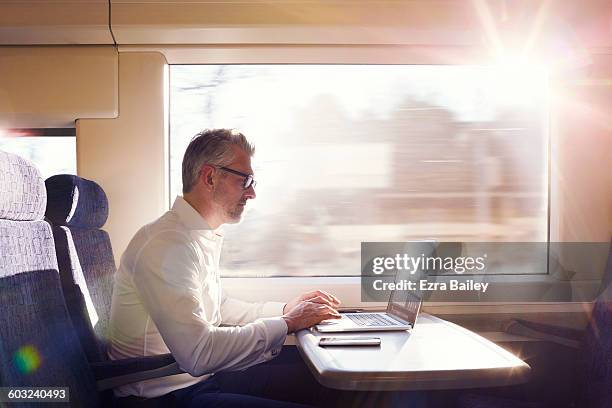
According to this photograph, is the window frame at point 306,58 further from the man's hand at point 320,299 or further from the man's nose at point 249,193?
the man's nose at point 249,193

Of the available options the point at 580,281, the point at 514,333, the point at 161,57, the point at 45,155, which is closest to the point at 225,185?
the point at 161,57

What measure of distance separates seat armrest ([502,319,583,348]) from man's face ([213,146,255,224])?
1.27 meters

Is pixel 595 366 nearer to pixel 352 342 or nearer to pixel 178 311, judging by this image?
pixel 352 342

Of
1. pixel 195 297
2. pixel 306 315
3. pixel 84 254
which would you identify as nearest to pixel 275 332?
pixel 306 315

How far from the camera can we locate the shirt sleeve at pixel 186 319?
1674 millimetres

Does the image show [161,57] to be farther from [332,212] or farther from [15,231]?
[15,231]

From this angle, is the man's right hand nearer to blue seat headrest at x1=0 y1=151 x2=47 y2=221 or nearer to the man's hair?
the man's hair

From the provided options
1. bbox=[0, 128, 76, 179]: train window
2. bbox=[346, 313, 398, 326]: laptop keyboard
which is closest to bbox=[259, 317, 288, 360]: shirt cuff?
bbox=[346, 313, 398, 326]: laptop keyboard

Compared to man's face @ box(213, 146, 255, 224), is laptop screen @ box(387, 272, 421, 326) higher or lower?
lower

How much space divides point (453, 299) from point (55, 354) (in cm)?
173

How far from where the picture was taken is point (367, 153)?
8.95ft

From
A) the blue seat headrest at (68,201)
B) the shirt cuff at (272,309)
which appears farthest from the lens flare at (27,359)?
the shirt cuff at (272,309)

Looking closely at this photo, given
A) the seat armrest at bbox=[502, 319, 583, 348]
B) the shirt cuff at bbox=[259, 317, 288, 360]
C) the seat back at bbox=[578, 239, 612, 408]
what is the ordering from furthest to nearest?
the seat armrest at bbox=[502, 319, 583, 348], the seat back at bbox=[578, 239, 612, 408], the shirt cuff at bbox=[259, 317, 288, 360]

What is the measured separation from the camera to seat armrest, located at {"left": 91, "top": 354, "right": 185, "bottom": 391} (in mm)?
1679
